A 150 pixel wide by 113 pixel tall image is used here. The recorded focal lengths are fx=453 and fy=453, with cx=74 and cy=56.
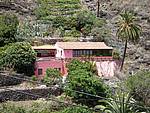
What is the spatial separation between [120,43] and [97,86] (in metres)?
18.5

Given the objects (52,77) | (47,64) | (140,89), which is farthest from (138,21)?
(140,89)

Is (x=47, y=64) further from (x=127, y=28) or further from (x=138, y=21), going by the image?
(x=138, y=21)

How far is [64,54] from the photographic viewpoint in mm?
53219

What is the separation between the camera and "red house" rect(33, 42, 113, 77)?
51031mm

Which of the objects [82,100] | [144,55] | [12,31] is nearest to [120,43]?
[144,55]

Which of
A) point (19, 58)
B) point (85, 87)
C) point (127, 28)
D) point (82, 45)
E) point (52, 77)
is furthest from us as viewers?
point (82, 45)

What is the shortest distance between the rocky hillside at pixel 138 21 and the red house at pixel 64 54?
4270mm

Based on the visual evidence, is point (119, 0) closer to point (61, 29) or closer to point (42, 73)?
point (61, 29)

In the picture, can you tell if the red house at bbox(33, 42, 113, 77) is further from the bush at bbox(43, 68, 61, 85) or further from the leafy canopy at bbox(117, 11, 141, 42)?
the leafy canopy at bbox(117, 11, 141, 42)

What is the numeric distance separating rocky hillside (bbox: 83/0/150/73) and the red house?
4270 mm

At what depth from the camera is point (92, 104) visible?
45.2 m

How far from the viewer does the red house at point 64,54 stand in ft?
167

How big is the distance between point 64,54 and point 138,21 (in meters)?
21.4

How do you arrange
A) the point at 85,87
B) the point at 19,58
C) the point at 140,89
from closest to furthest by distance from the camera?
the point at 85,87, the point at 140,89, the point at 19,58
